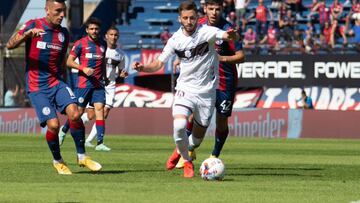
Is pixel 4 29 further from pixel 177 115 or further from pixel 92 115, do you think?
pixel 177 115

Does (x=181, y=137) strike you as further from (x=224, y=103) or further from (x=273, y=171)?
(x=273, y=171)

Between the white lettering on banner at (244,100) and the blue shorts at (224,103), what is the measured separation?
60.6 feet

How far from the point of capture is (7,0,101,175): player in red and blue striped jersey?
14.8 m

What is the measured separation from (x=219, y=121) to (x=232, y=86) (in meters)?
0.56

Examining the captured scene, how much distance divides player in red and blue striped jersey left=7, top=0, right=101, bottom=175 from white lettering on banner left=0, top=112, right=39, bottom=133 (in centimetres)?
1993

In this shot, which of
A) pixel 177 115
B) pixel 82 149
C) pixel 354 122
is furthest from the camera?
pixel 354 122

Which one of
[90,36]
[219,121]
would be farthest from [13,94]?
[219,121]

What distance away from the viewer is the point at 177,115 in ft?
47.0

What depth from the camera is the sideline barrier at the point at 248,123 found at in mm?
33375

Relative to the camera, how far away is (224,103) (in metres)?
16.4

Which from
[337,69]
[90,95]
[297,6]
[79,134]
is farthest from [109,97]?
[297,6]

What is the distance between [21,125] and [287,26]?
31.0 feet

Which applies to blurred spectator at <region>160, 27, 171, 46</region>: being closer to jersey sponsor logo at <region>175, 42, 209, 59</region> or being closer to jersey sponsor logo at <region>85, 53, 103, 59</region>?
jersey sponsor logo at <region>85, 53, 103, 59</region>

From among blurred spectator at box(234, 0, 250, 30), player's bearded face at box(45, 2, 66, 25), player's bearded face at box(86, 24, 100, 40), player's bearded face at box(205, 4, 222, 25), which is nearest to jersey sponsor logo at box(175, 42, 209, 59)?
player's bearded face at box(205, 4, 222, 25)
